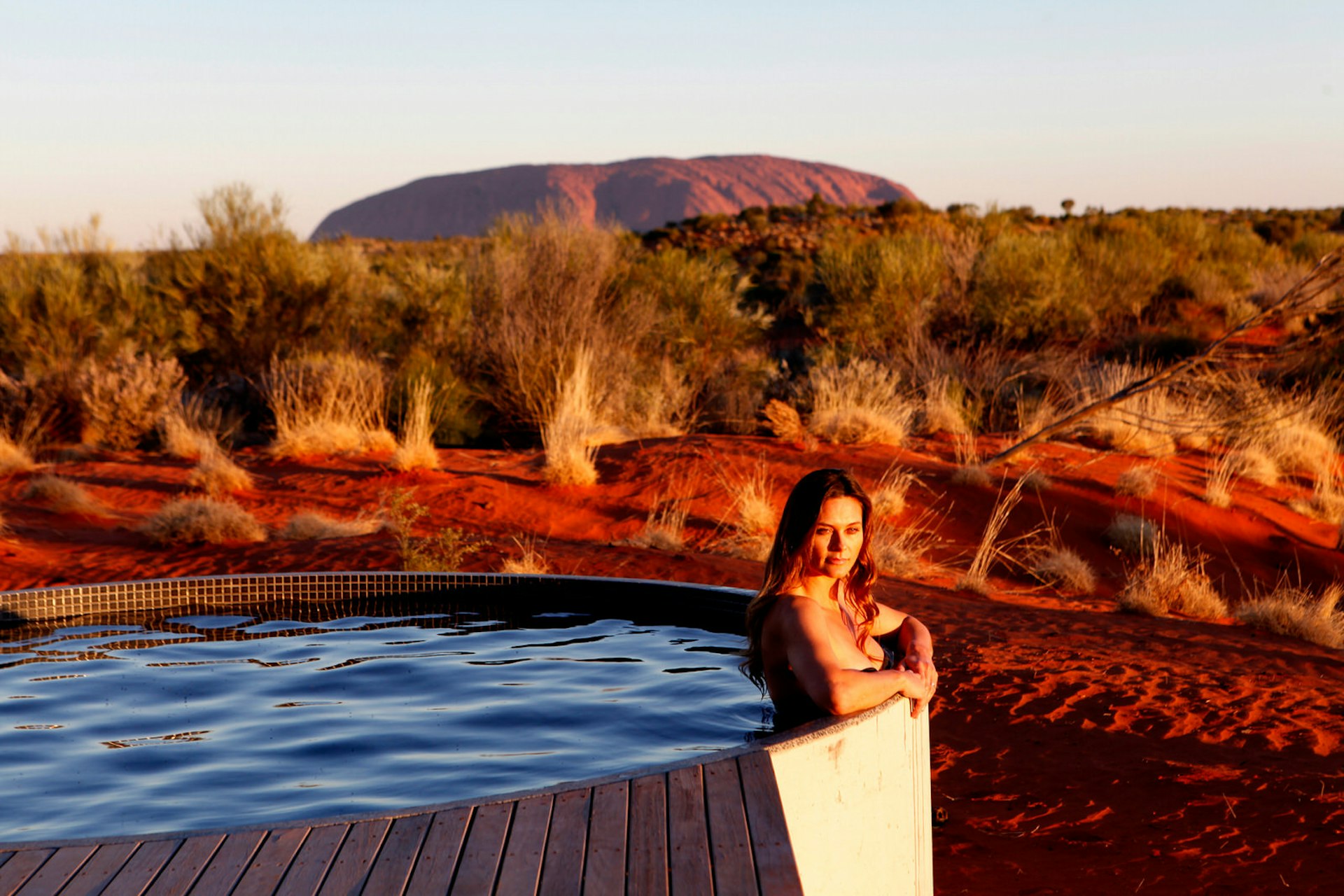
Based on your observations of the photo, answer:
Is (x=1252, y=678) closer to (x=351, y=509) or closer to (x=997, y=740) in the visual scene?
(x=997, y=740)

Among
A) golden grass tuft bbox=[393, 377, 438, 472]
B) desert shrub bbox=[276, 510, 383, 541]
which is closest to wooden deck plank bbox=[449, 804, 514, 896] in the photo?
desert shrub bbox=[276, 510, 383, 541]

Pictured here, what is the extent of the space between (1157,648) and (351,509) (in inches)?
301

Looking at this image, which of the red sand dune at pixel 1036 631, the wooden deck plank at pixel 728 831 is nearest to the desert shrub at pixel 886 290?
the red sand dune at pixel 1036 631

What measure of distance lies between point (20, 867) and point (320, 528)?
26.4 feet

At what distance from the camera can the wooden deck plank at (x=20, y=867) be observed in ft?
8.71

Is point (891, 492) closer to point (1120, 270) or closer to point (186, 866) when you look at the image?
point (186, 866)

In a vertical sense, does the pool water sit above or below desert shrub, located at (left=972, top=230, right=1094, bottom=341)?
below

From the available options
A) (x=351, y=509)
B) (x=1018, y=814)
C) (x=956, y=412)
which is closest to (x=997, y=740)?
(x=1018, y=814)

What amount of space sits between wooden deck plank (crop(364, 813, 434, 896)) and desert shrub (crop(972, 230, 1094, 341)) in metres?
19.3

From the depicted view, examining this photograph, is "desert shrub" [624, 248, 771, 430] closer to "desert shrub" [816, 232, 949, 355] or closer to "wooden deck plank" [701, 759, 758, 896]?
"desert shrub" [816, 232, 949, 355]

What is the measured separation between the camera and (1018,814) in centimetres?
511

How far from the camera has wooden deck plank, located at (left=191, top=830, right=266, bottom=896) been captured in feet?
8.65

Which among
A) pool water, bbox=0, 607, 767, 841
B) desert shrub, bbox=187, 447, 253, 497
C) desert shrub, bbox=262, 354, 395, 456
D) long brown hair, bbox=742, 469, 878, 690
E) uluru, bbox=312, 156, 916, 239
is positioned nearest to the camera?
long brown hair, bbox=742, 469, 878, 690

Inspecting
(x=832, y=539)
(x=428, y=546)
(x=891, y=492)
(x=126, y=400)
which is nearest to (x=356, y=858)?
(x=832, y=539)
